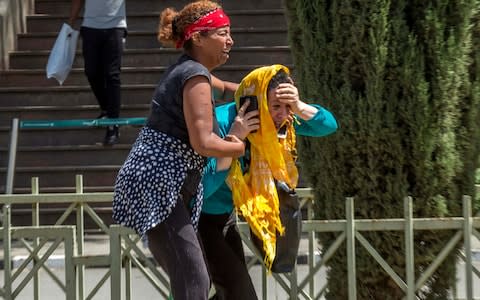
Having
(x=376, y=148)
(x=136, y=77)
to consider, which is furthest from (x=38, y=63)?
(x=376, y=148)

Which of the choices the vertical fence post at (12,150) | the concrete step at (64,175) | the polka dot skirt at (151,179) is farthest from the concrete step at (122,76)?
the polka dot skirt at (151,179)

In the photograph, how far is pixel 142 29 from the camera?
45.3 feet

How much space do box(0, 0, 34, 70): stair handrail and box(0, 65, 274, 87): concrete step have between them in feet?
→ 0.80

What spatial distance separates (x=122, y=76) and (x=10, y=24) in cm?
157

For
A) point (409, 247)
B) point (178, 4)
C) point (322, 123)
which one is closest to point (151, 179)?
point (322, 123)

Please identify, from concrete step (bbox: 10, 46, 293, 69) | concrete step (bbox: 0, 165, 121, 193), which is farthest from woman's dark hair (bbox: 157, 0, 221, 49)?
concrete step (bbox: 10, 46, 293, 69)

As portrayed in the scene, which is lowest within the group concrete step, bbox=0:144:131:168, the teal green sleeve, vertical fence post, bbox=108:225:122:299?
concrete step, bbox=0:144:131:168

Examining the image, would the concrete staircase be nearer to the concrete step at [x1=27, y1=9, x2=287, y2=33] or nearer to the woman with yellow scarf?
the concrete step at [x1=27, y1=9, x2=287, y2=33]

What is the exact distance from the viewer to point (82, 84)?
13156 millimetres

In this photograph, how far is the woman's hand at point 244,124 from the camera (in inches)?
199

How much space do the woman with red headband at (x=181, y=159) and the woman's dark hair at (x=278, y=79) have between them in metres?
0.28

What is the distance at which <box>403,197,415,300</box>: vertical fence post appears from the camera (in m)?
5.35

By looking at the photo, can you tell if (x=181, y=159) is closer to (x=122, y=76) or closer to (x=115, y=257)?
(x=115, y=257)

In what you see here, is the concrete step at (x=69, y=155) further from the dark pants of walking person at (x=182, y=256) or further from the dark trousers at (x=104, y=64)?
the dark pants of walking person at (x=182, y=256)
